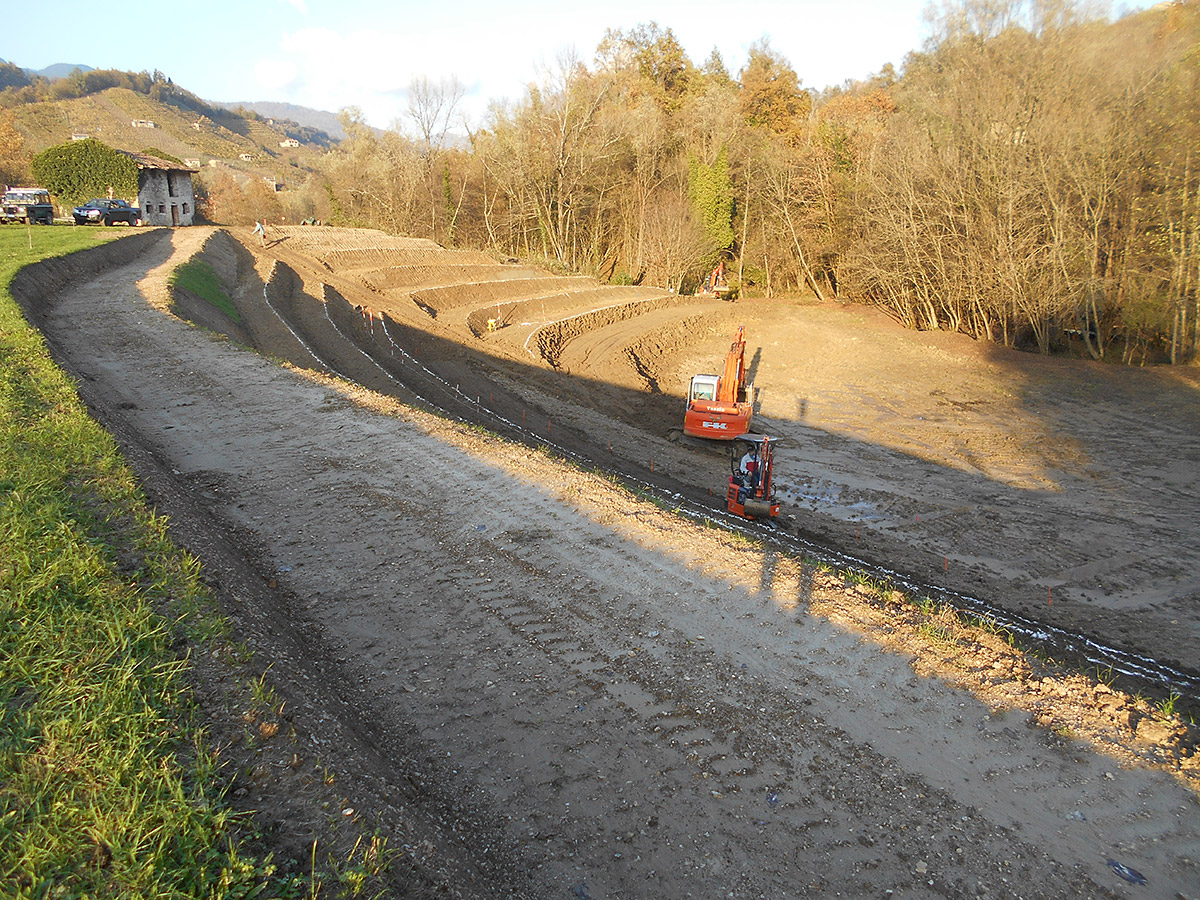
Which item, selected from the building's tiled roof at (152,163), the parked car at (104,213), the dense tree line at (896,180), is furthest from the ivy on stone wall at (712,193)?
the building's tiled roof at (152,163)

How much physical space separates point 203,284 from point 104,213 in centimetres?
1679

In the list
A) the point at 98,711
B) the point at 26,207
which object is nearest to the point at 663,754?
the point at 98,711

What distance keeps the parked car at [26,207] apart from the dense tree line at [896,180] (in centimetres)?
2372

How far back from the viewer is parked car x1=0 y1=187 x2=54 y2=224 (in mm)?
31688

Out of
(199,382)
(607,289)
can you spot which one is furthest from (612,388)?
(607,289)

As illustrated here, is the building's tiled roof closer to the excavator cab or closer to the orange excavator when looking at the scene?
the orange excavator

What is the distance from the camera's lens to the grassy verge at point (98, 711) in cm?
331

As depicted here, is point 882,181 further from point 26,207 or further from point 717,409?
point 26,207

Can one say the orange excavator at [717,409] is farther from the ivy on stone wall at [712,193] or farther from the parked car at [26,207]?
the parked car at [26,207]

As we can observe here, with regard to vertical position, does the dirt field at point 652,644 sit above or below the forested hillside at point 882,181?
below

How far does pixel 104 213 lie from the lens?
3584 centimetres

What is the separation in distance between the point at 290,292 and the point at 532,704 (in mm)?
28027

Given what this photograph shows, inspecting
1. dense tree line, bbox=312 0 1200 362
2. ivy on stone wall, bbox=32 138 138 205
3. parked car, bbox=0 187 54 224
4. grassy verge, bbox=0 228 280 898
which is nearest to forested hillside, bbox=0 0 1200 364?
dense tree line, bbox=312 0 1200 362

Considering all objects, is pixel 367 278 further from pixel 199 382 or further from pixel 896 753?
pixel 896 753
